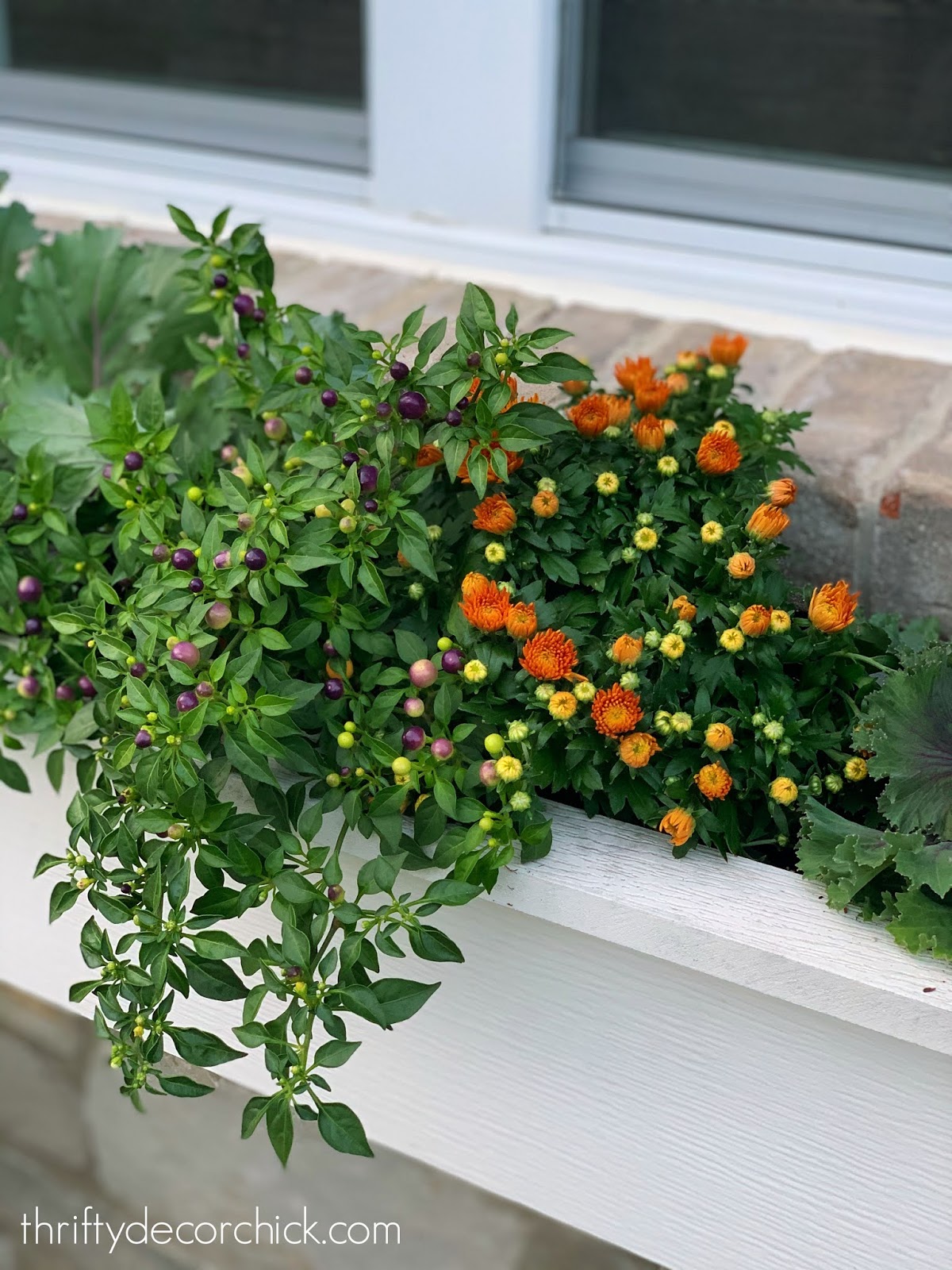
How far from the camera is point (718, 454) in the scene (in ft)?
2.85

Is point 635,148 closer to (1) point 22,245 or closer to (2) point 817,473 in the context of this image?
(2) point 817,473

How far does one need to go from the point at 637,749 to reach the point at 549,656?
8 centimetres

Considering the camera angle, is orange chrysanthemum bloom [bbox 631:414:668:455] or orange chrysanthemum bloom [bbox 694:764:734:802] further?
orange chrysanthemum bloom [bbox 631:414:668:455]

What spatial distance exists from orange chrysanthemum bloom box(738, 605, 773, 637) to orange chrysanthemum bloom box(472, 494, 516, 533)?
6.6 inches

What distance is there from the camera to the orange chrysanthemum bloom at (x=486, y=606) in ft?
2.59

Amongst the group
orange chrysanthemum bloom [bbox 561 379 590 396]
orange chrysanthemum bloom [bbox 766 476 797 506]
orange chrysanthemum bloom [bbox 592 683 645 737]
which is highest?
orange chrysanthemum bloom [bbox 561 379 590 396]

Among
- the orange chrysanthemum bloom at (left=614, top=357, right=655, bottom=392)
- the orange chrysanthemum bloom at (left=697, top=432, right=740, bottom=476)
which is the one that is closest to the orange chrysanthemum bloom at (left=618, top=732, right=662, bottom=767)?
the orange chrysanthemum bloom at (left=697, top=432, right=740, bottom=476)

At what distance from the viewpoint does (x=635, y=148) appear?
1.40m

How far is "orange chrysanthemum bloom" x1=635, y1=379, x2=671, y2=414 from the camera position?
94cm

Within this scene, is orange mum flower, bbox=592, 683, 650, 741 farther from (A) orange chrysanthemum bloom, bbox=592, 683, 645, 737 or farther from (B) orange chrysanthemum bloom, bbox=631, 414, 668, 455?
(B) orange chrysanthemum bloom, bbox=631, 414, 668, 455

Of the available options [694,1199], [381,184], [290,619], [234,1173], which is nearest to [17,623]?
[290,619]

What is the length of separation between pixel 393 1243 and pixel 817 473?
136 centimetres

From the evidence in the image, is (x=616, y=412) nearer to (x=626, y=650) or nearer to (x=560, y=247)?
(x=626, y=650)

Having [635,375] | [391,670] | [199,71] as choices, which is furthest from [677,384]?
[199,71]
